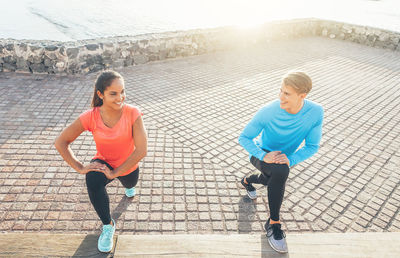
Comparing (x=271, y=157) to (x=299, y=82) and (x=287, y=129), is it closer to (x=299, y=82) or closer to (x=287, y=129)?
(x=287, y=129)

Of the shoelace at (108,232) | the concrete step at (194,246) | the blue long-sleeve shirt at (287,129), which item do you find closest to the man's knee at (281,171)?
the blue long-sleeve shirt at (287,129)

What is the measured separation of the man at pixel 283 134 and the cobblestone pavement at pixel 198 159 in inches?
20.1

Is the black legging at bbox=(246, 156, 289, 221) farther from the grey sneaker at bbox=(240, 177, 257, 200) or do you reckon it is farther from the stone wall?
the stone wall

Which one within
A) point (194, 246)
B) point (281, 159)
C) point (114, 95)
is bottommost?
point (194, 246)

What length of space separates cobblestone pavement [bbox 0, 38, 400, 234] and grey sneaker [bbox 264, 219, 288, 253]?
320 mm

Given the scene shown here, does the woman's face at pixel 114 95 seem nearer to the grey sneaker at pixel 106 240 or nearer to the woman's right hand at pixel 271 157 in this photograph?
the grey sneaker at pixel 106 240

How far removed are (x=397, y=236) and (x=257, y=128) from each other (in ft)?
6.39

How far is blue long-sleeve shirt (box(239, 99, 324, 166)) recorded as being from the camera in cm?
278

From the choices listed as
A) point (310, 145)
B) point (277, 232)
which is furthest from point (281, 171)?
point (277, 232)

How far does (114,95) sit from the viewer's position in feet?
8.33

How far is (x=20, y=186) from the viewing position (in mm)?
3590

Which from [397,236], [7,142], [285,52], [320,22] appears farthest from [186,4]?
[397,236]

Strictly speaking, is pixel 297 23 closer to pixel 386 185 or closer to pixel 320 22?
pixel 320 22

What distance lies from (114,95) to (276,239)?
215cm
